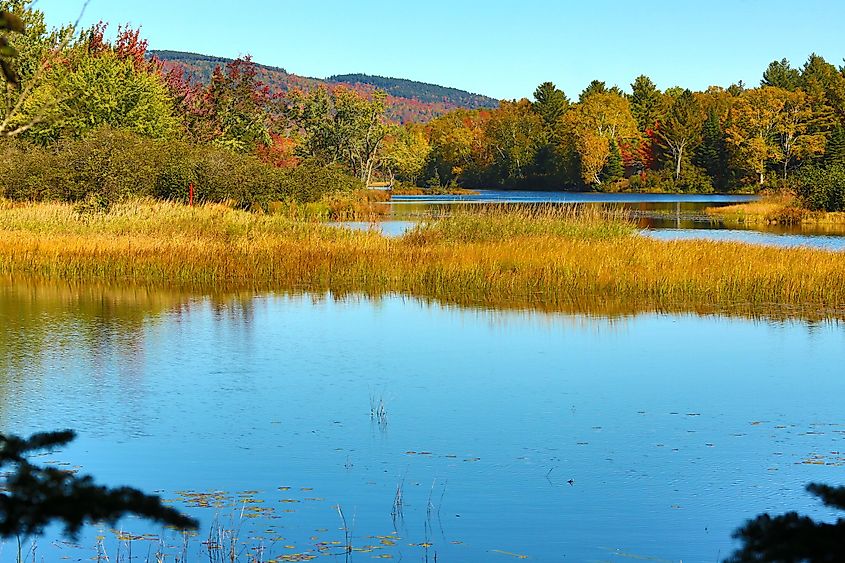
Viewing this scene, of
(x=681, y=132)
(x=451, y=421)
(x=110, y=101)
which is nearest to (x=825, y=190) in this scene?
(x=110, y=101)

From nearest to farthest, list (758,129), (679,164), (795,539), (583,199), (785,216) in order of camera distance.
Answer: (795,539) → (785,216) → (583,199) → (758,129) → (679,164)

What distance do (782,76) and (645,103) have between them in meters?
15.3

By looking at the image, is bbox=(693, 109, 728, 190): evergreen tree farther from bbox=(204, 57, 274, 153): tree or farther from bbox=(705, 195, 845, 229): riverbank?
bbox=(204, 57, 274, 153): tree

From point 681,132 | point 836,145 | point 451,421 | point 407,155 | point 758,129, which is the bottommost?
point 451,421

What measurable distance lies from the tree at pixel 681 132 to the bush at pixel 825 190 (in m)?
43.8

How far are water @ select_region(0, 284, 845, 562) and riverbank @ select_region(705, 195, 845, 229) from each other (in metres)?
29.6

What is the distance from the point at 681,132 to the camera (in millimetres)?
90062

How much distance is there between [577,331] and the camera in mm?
15938

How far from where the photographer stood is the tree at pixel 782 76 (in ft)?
337

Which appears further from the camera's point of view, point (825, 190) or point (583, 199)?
point (583, 199)

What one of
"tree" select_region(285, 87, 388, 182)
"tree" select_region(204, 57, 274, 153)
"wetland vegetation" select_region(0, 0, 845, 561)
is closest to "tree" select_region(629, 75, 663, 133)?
"tree" select_region(285, 87, 388, 182)

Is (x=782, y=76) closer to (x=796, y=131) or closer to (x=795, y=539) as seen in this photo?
(x=796, y=131)

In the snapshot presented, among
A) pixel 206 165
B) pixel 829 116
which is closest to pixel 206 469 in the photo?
pixel 206 165

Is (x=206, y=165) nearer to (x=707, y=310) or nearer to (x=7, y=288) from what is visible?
(x=7, y=288)
